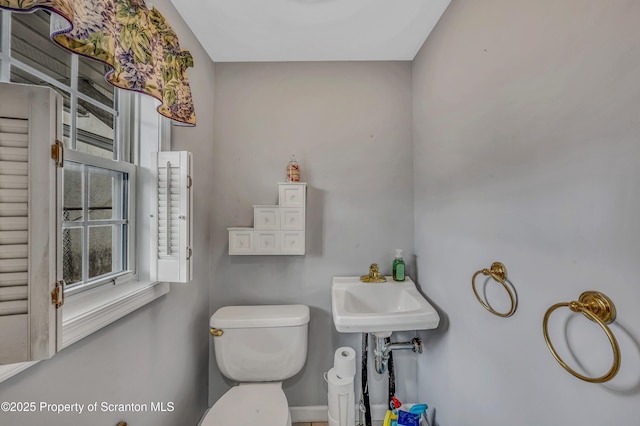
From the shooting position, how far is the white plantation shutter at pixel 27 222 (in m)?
0.44

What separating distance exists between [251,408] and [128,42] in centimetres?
149

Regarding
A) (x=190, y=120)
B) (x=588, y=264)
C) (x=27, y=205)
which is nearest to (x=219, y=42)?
(x=190, y=120)

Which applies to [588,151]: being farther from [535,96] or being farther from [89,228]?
[89,228]

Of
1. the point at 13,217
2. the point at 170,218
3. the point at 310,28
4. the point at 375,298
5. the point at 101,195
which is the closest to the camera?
the point at 13,217

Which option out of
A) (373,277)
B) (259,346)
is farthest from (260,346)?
(373,277)

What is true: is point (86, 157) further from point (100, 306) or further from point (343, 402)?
point (343, 402)

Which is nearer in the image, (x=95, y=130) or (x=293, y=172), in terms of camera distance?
(x=95, y=130)

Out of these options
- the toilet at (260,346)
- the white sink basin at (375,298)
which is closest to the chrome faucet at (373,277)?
the white sink basin at (375,298)

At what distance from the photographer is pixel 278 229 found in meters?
1.39

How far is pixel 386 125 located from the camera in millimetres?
1493

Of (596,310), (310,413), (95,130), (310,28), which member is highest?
(310,28)

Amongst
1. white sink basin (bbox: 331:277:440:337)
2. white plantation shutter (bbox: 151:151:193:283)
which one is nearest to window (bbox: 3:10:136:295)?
white plantation shutter (bbox: 151:151:193:283)

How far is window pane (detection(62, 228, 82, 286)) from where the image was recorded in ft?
2.44

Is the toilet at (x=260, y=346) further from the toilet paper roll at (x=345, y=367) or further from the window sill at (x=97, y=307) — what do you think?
the window sill at (x=97, y=307)
